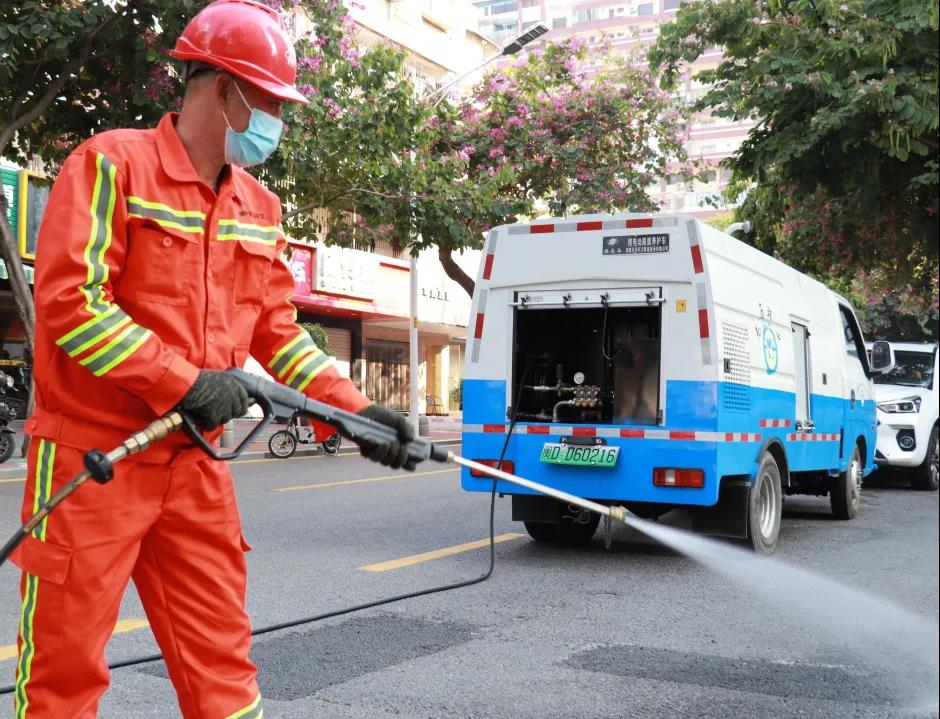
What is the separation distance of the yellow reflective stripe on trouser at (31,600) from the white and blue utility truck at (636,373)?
517 centimetres

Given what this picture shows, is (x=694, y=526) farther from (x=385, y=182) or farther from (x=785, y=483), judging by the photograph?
(x=385, y=182)

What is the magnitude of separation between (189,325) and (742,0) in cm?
1143

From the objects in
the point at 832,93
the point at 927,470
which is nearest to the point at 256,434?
the point at 832,93

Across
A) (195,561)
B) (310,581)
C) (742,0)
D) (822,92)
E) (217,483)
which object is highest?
(742,0)

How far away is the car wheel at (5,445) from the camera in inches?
560

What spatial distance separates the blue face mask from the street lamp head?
19.3m

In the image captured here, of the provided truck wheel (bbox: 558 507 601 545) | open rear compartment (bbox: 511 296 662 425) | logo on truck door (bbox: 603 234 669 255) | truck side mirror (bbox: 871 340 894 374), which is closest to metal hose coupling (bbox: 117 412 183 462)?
logo on truck door (bbox: 603 234 669 255)

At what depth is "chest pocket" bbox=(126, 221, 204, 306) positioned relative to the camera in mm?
2598

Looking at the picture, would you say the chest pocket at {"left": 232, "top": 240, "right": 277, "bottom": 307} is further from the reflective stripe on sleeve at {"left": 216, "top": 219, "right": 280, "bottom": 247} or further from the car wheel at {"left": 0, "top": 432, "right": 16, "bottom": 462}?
the car wheel at {"left": 0, "top": 432, "right": 16, "bottom": 462}

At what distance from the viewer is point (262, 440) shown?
20.4m

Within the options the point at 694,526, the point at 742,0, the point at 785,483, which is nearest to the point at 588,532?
the point at 694,526

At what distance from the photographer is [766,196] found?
16812mm

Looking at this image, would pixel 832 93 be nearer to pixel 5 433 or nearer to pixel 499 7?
pixel 5 433

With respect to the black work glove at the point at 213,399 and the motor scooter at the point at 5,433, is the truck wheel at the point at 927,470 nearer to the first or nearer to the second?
the motor scooter at the point at 5,433
